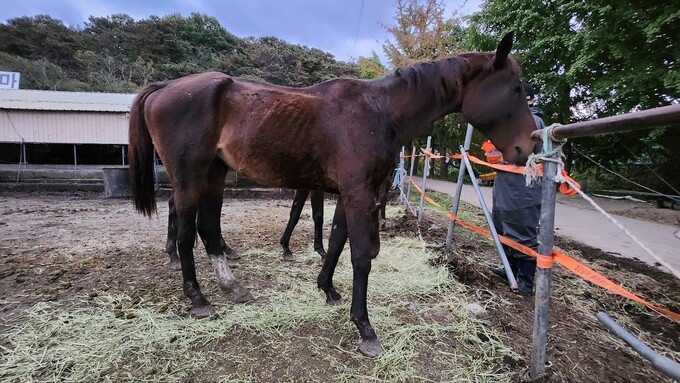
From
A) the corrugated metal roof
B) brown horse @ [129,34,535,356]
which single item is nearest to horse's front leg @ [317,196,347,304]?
brown horse @ [129,34,535,356]

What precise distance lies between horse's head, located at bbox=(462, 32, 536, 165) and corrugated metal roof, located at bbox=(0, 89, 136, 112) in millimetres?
13636

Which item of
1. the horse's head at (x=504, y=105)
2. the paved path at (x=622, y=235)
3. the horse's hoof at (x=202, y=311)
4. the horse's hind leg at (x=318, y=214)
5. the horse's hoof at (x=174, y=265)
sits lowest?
the horse's hoof at (x=202, y=311)

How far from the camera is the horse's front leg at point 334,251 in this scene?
2.76 meters

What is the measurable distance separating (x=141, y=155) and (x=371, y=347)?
2.47 m

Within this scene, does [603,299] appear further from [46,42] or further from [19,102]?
[46,42]

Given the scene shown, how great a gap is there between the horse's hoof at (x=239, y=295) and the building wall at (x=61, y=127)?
496 inches

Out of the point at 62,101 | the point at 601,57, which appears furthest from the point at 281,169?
the point at 62,101

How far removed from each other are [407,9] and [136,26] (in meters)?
42.1

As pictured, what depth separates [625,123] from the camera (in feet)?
4.65

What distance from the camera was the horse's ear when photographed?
90.8 inches

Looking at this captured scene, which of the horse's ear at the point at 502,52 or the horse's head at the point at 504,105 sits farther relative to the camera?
the horse's head at the point at 504,105

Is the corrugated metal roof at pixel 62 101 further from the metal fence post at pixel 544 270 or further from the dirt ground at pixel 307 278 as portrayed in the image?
the metal fence post at pixel 544 270

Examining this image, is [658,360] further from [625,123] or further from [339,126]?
[339,126]

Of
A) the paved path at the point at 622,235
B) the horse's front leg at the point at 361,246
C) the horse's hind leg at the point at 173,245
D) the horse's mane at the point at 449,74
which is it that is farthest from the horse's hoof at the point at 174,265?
the paved path at the point at 622,235
